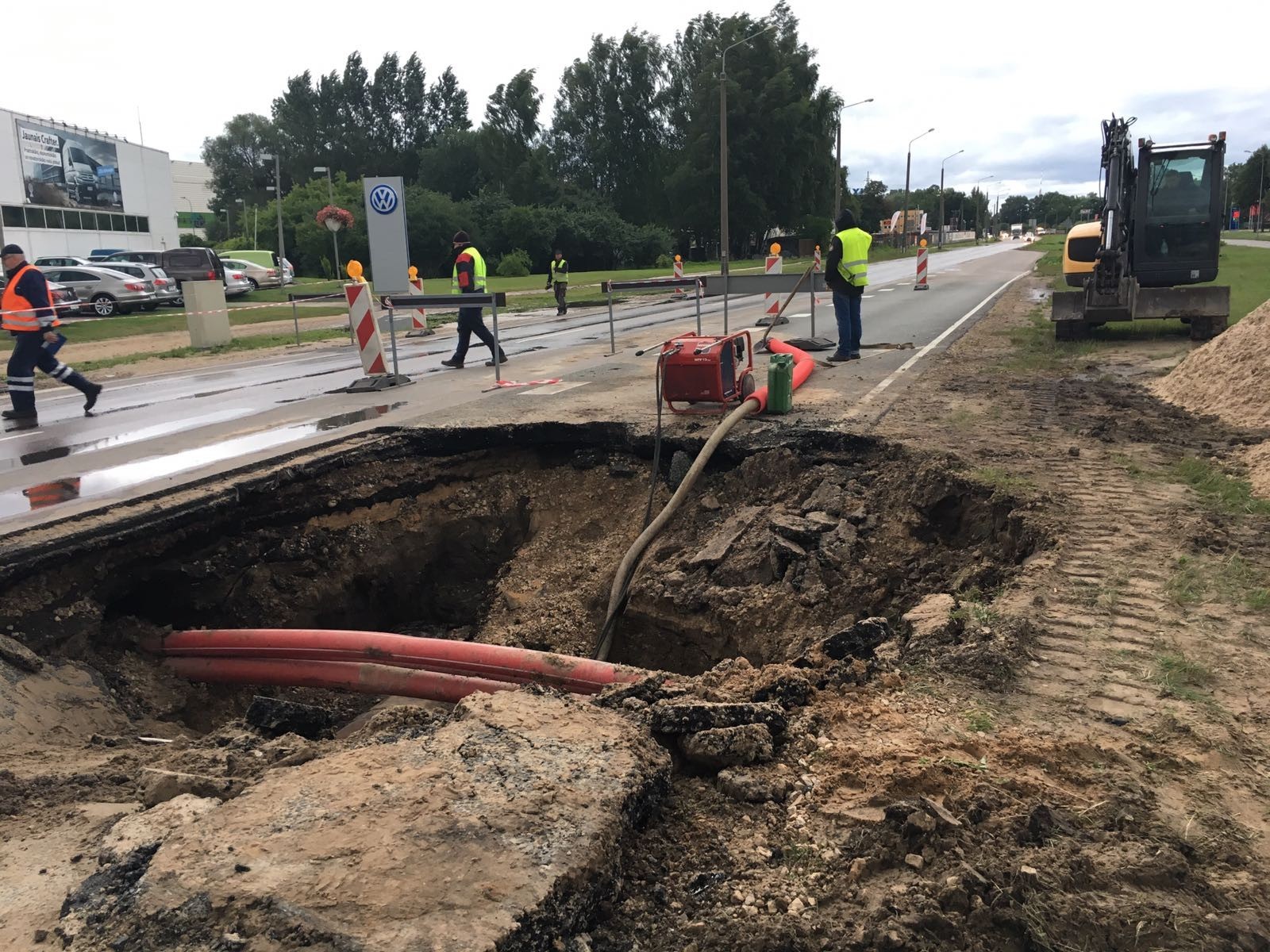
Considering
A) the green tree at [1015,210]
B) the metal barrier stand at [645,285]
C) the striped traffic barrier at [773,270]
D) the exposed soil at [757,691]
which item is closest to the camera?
the exposed soil at [757,691]

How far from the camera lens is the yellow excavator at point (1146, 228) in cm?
1336

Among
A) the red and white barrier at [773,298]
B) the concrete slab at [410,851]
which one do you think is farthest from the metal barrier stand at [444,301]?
the concrete slab at [410,851]

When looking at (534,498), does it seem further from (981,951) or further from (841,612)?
(981,951)

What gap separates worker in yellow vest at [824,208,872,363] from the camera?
37.2 feet

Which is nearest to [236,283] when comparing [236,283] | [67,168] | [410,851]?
[236,283]

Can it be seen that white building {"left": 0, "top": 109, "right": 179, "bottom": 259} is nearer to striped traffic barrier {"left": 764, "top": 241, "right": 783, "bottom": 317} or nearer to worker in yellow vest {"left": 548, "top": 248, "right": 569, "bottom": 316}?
worker in yellow vest {"left": 548, "top": 248, "right": 569, "bottom": 316}

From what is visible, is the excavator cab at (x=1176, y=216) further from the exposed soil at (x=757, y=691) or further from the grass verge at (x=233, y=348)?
the grass verge at (x=233, y=348)

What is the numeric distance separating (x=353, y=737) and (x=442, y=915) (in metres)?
1.38

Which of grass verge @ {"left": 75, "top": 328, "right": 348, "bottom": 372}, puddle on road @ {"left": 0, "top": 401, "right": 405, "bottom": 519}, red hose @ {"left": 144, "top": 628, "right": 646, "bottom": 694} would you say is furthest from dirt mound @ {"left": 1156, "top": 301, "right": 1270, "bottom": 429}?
grass verge @ {"left": 75, "top": 328, "right": 348, "bottom": 372}

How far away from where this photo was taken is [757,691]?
3.59 metres

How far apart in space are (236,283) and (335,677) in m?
32.1

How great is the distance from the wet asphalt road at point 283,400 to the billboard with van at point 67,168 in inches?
1324

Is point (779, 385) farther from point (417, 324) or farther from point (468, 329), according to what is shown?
point (417, 324)

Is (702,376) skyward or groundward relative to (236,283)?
groundward
